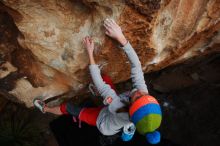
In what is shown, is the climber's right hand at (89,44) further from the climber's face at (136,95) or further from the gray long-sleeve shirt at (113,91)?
the climber's face at (136,95)

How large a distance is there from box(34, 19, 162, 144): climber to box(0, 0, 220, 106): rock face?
11cm

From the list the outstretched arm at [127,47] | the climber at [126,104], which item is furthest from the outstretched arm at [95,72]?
the outstretched arm at [127,47]

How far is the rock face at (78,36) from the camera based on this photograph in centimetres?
294

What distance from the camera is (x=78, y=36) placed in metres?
3.15

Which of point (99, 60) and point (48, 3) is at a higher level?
point (48, 3)

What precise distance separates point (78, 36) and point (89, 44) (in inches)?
5.3

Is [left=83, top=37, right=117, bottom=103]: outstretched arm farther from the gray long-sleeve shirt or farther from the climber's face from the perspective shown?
the climber's face

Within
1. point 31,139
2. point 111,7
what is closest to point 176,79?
point 31,139

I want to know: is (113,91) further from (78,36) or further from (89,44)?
(78,36)

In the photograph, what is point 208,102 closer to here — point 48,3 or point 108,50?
point 108,50

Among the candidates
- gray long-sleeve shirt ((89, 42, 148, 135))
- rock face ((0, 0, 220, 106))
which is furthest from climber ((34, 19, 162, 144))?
rock face ((0, 0, 220, 106))

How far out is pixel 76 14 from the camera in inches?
120

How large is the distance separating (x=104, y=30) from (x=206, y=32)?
139 cm

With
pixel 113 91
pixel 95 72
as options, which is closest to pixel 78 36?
pixel 95 72
